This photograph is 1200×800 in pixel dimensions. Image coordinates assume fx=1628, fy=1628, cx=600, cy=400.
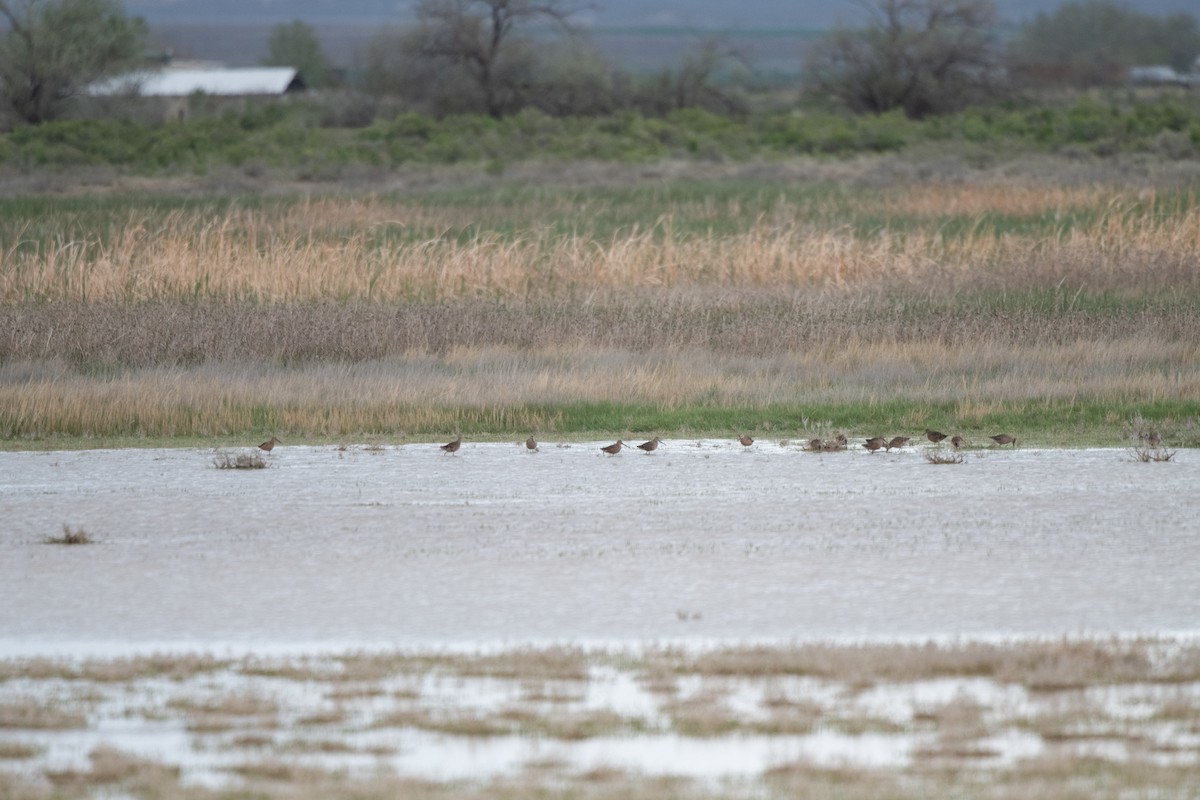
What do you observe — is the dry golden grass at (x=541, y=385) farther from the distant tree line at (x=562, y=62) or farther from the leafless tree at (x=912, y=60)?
the leafless tree at (x=912, y=60)

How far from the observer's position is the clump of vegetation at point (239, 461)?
11562mm

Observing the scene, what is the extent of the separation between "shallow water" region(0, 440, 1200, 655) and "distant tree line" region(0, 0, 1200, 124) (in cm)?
5333

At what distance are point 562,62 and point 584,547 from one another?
62921mm

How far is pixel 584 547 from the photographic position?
8.99m

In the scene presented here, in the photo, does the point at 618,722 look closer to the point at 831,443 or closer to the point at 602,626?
the point at 602,626

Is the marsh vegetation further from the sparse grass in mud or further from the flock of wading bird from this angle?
the flock of wading bird

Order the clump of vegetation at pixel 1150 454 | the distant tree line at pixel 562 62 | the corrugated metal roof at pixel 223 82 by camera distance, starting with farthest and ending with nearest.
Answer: the corrugated metal roof at pixel 223 82
the distant tree line at pixel 562 62
the clump of vegetation at pixel 1150 454

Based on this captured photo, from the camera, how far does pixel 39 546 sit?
9.12m

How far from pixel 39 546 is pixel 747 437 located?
17.5 ft

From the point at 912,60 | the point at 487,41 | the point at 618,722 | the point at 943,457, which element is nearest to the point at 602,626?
the point at 618,722

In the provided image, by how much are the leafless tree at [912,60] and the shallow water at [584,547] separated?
201 ft

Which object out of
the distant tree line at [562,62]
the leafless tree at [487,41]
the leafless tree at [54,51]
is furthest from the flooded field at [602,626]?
the leafless tree at [487,41]

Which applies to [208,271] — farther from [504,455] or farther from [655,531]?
[655,531]

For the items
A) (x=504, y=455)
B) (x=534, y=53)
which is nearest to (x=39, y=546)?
(x=504, y=455)
